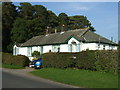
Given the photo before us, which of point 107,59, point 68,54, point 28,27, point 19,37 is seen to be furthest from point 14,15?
point 107,59

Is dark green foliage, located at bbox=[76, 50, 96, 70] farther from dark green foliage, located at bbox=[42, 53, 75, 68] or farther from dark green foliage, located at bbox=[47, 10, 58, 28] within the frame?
dark green foliage, located at bbox=[47, 10, 58, 28]

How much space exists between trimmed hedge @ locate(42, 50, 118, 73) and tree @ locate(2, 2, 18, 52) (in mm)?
31553

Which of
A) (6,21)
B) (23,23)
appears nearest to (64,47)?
(23,23)

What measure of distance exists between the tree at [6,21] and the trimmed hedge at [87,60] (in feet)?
104

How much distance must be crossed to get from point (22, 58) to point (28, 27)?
24146mm

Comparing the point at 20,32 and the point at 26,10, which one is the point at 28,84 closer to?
the point at 20,32

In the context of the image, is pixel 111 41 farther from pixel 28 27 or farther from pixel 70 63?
pixel 28 27

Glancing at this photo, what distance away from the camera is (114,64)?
18.1 m

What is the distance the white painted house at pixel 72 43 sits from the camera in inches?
1197

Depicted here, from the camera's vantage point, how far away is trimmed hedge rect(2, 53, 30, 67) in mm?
28875

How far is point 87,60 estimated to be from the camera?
66.0 ft

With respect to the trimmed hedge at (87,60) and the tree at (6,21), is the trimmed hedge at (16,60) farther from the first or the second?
the tree at (6,21)

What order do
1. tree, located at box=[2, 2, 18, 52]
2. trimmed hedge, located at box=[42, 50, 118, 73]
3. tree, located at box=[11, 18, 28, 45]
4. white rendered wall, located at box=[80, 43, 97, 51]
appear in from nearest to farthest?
1. trimmed hedge, located at box=[42, 50, 118, 73]
2. white rendered wall, located at box=[80, 43, 97, 51]
3. tree, located at box=[11, 18, 28, 45]
4. tree, located at box=[2, 2, 18, 52]

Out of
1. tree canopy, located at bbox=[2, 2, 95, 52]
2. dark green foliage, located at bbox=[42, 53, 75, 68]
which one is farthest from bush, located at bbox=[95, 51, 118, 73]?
tree canopy, located at bbox=[2, 2, 95, 52]
